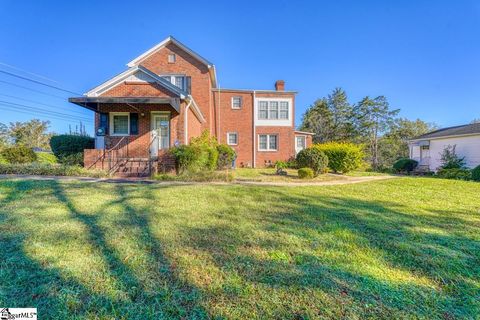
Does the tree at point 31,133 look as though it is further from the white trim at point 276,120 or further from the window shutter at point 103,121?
the white trim at point 276,120

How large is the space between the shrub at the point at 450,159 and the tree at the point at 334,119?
42.4 ft

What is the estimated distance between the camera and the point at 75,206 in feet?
17.1

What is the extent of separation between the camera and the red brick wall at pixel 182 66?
58.4 feet

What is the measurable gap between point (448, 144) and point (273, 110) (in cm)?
1475

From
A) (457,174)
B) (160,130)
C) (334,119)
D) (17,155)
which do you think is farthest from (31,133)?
(457,174)

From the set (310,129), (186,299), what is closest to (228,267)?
(186,299)

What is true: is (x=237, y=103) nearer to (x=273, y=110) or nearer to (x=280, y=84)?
(x=273, y=110)

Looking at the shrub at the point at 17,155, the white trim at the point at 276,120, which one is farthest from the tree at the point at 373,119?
the shrub at the point at 17,155

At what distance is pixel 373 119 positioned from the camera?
31250 mm

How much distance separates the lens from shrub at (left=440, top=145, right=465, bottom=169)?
1804cm

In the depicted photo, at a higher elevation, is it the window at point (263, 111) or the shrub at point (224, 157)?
the window at point (263, 111)

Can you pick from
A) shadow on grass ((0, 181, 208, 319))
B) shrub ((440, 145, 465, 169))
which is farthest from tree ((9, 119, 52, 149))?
shrub ((440, 145, 465, 169))

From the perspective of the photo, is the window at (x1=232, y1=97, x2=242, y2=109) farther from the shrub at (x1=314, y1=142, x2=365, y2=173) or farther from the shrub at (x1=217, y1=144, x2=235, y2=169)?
the shrub at (x1=314, y1=142, x2=365, y2=173)

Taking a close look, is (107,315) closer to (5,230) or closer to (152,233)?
(152,233)
